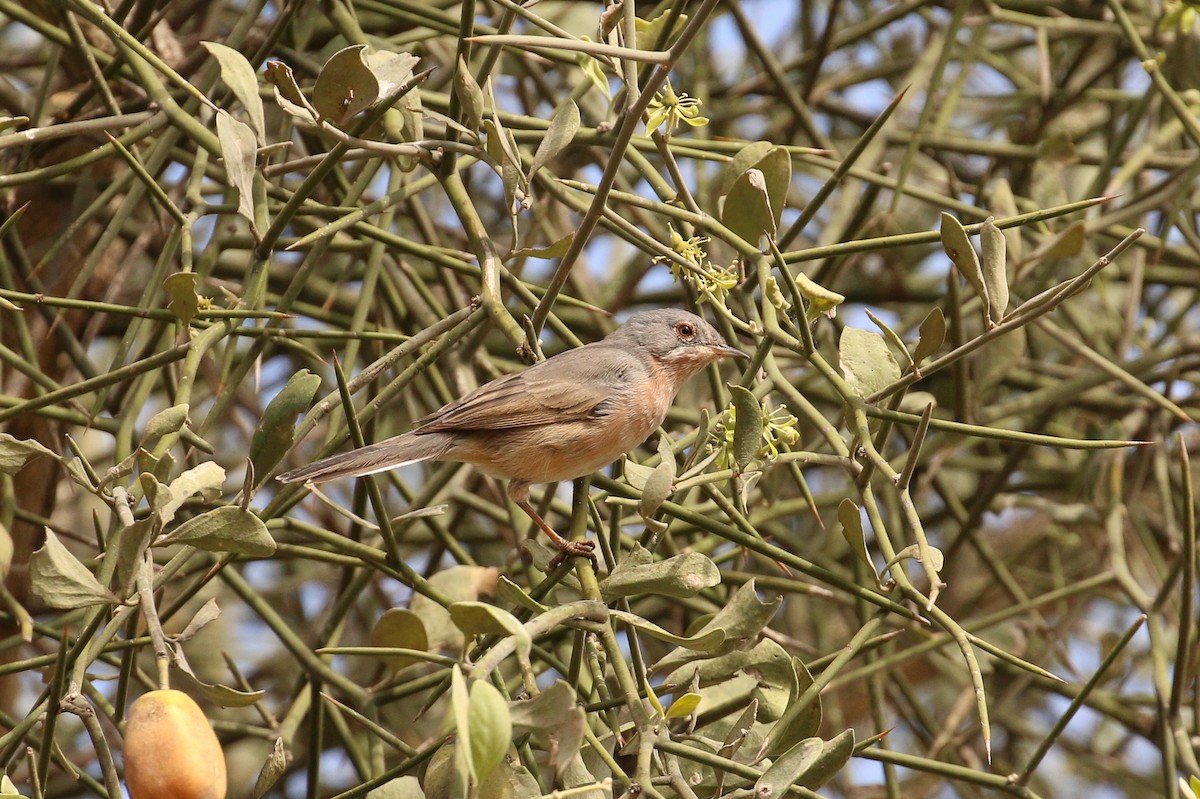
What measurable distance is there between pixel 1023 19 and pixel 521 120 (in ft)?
7.06

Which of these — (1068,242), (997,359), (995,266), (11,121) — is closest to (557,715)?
(995,266)

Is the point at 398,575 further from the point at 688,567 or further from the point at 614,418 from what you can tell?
the point at 614,418

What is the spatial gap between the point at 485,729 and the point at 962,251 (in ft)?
3.91

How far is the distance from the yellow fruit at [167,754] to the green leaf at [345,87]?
113 centimetres

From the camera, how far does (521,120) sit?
3066mm

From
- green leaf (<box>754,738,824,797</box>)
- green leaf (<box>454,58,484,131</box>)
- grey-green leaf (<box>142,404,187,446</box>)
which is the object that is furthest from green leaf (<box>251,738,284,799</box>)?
green leaf (<box>454,58,484,131</box>)

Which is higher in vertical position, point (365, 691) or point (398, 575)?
point (398, 575)

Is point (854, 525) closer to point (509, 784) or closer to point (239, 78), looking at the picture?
point (509, 784)

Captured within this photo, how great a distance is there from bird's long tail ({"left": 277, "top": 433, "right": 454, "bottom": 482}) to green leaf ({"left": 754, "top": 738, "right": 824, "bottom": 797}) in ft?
3.69

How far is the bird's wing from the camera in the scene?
3346mm

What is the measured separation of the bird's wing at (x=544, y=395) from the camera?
3.35 metres

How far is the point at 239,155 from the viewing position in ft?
7.49

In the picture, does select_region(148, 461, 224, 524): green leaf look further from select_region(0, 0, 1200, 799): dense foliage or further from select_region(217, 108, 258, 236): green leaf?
select_region(217, 108, 258, 236): green leaf

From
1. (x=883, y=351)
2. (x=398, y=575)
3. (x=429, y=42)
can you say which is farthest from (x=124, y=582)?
(x=429, y=42)
